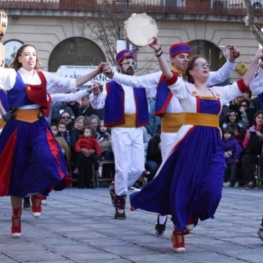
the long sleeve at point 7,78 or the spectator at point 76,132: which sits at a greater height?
the long sleeve at point 7,78

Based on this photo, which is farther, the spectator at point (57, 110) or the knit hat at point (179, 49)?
the spectator at point (57, 110)

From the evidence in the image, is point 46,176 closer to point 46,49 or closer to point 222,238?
point 222,238

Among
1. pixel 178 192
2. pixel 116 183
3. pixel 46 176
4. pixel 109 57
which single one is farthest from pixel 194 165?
pixel 109 57

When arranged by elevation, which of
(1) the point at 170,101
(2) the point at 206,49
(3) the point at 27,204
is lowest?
(3) the point at 27,204

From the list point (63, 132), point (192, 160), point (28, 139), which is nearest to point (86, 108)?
point (63, 132)

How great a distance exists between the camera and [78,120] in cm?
1769

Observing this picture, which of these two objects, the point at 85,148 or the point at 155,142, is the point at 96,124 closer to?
the point at 85,148

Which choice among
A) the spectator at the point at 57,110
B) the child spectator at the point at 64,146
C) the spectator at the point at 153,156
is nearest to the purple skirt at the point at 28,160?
the child spectator at the point at 64,146

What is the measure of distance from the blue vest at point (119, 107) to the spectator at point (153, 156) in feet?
20.2

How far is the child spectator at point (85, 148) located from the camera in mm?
17453

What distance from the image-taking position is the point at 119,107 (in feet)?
37.8

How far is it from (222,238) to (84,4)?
25867mm

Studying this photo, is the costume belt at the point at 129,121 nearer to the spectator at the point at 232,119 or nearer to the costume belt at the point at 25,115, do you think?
the costume belt at the point at 25,115

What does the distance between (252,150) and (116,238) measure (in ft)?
27.8
